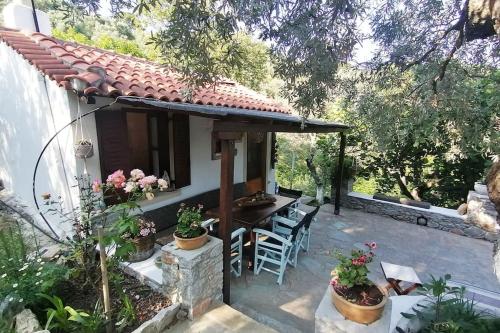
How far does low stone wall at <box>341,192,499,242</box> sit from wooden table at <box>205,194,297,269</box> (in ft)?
12.2

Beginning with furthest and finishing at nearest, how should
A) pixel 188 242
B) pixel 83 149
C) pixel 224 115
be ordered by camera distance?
pixel 83 149
pixel 188 242
pixel 224 115

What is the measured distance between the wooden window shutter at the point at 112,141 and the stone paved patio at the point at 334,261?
287 cm

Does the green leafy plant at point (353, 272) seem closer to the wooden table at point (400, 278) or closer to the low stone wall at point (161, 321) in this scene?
the wooden table at point (400, 278)

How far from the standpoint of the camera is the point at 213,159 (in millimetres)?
6664

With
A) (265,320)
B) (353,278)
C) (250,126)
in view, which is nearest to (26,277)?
(265,320)

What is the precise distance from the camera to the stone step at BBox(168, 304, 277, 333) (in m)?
3.29

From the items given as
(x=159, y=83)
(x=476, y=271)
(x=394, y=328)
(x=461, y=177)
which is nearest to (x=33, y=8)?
(x=159, y=83)

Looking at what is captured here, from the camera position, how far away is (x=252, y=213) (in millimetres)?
5559

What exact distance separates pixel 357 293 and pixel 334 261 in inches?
127

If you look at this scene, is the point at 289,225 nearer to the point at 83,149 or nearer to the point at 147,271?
the point at 147,271

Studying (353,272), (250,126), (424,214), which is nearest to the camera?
(353,272)

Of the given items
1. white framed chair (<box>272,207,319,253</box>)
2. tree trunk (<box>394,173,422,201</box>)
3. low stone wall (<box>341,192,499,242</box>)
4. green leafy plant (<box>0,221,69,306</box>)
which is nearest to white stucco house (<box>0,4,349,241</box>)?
green leafy plant (<box>0,221,69,306</box>)

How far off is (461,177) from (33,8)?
12.5 m

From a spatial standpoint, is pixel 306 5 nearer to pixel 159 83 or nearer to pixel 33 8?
pixel 159 83
